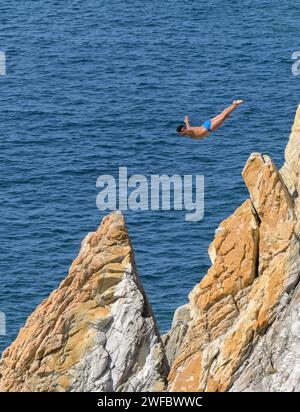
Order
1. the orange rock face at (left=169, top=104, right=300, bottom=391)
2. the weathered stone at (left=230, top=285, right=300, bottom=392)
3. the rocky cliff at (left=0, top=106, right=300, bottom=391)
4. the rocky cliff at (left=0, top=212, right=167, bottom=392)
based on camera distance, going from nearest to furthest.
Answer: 1. the weathered stone at (left=230, top=285, right=300, bottom=392)
2. the rocky cliff at (left=0, top=106, right=300, bottom=391)
3. the orange rock face at (left=169, top=104, right=300, bottom=391)
4. the rocky cliff at (left=0, top=212, right=167, bottom=392)

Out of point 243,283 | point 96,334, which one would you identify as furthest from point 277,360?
point 96,334

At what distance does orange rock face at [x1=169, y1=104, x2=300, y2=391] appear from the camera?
79000 millimetres

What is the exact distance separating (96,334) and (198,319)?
17.8ft

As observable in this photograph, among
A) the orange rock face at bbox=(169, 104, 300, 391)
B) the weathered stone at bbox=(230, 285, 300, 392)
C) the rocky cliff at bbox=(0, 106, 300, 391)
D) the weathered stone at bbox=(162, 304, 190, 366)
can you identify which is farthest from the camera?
the weathered stone at bbox=(162, 304, 190, 366)

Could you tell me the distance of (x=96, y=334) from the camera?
85250mm

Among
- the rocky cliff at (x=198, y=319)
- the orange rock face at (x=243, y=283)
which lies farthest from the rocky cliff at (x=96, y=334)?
the orange rock face at (x=243, y=283)

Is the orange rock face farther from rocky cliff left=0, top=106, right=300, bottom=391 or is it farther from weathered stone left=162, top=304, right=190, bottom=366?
weathered stone left=162, top=304, right=190, bottom=366

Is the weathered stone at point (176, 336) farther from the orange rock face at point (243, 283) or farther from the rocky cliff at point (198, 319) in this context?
the orange rock face at point (243, 283)

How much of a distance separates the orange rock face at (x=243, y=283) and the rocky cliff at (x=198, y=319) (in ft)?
0.15

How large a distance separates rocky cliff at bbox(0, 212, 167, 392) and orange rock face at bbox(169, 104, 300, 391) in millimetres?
2049

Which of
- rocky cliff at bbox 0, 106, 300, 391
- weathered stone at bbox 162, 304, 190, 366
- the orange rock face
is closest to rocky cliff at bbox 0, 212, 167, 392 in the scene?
rocky cliff at bbox 0, 106, 300, 391

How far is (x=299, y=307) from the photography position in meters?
77.5
